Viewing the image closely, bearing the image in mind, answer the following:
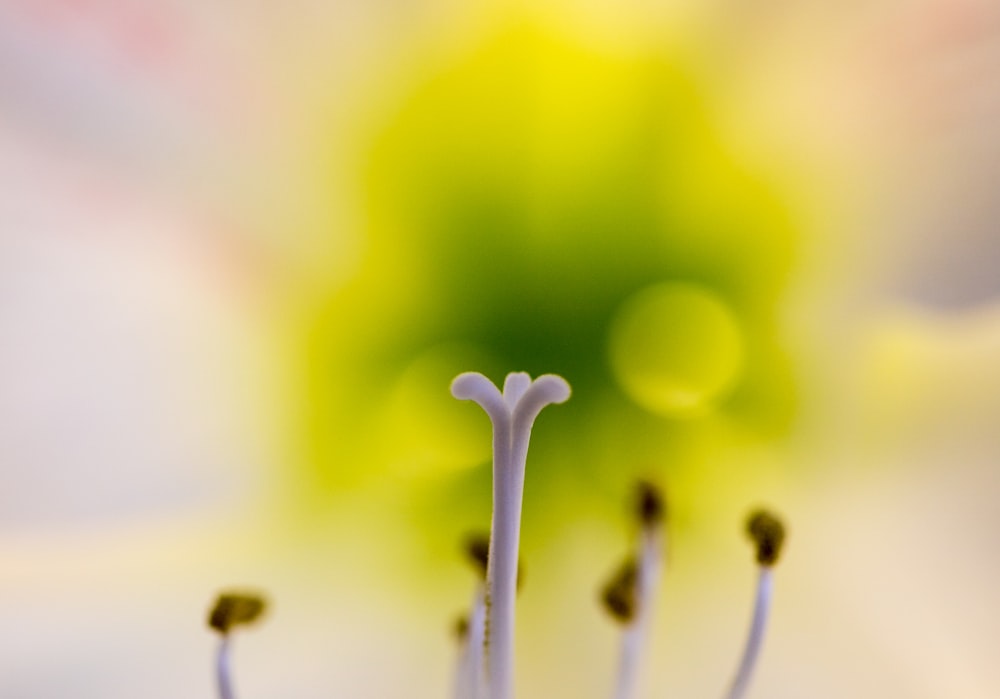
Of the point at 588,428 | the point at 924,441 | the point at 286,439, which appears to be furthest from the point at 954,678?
the point at 286,439

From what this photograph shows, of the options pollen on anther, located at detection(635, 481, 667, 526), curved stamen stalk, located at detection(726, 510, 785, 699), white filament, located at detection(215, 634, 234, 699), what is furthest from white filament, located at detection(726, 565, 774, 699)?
white filament, located at detection(215, 634, 234, 699)

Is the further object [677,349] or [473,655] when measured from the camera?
[677,349]

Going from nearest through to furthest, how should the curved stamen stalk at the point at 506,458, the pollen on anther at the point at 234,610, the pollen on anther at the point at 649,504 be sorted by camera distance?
the curved stamen stalk at the point at 506,458, the pollen on anther at the point at 234,610, the pollen on anther at the point at 649,504

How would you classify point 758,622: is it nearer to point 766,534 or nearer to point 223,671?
point 766,534

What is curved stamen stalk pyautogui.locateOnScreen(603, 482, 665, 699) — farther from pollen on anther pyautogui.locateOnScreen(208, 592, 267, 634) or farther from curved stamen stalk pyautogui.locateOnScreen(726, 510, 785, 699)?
pollen on anther pyautogui.locateOnScreen(208, 592, 267, 634)

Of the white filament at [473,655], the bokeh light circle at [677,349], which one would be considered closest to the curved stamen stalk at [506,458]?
the white filament at [473,655]

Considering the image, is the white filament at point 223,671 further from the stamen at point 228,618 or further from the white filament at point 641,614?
the white filament at point 641,614

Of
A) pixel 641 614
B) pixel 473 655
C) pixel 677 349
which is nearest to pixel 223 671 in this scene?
pixel 473 655
